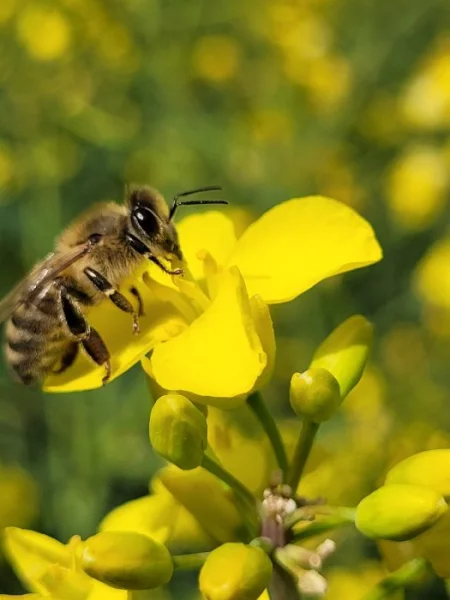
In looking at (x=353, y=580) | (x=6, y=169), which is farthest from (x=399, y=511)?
(x=6, y=169)

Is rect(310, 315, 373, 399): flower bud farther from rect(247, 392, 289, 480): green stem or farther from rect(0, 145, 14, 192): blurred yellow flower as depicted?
rect(0, 145, 14, 192): blurred yellow flower

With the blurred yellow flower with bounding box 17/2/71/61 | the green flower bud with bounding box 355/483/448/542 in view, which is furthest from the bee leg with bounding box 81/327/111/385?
the blurred yellow flower with bounding box 17/2/71/61

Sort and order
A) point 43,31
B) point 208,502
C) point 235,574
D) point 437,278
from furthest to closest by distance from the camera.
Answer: point 43,31 → point 437,278 → point 208,502 → point 235,574

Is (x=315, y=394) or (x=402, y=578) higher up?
(x=315, y=394)

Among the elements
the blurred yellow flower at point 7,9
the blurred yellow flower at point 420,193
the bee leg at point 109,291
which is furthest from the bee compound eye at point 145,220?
the blurred yellow flower at point 7,9

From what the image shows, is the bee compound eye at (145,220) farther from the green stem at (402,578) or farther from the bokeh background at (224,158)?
the bokeh background at (224,158)

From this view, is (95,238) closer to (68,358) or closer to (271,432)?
(68,358)
